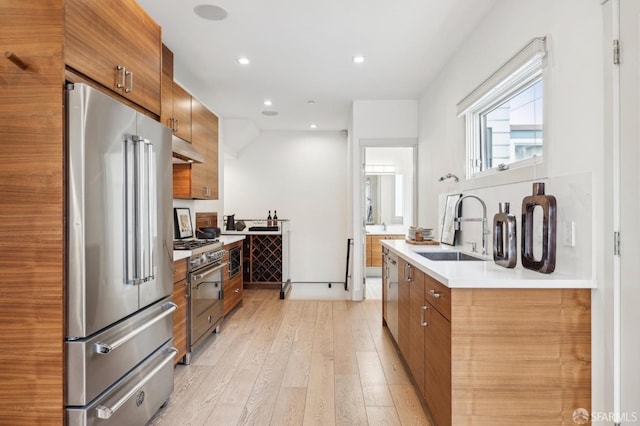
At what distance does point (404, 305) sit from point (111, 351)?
1880 millimetres

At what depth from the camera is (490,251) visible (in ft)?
8.73

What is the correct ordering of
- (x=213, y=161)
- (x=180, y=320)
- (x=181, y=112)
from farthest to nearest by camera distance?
(x=213, y=161), (x=181, y=112), (x=180, y=320)

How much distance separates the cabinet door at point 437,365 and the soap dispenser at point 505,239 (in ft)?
1.62

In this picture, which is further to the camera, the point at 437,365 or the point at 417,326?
the point at 417,326

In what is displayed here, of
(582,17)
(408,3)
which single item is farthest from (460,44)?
(582,17)

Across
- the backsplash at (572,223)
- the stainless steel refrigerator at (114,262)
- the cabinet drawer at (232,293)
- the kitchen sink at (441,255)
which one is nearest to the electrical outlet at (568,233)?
the backsplash at (572,223)

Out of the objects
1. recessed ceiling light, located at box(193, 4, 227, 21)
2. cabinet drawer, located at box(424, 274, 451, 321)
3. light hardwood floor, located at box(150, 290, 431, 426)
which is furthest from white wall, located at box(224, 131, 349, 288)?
cabinet drawer, located at box(424, 274, 451, 321)

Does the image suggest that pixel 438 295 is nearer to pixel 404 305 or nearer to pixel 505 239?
pixel 505 239

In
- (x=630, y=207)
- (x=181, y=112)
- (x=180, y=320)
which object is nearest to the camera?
(x=630, y=207)

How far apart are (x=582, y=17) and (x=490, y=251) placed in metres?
1.50

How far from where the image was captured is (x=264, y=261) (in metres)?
5.96

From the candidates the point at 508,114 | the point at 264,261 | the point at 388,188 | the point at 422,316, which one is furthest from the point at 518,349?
the point at 388,188

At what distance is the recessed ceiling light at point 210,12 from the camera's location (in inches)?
104

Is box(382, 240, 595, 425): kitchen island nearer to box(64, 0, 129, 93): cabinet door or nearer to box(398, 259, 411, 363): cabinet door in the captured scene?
box(398, 259, 411, 363): cabinet door
